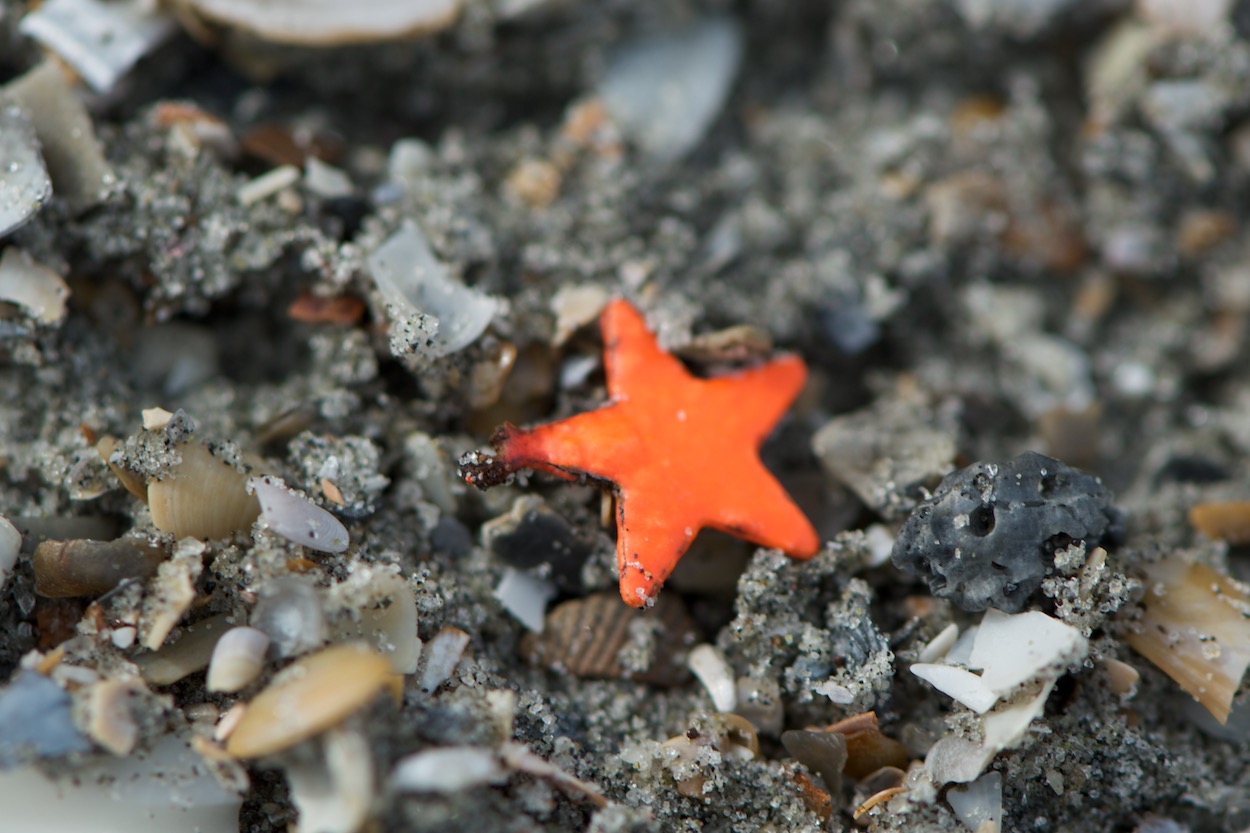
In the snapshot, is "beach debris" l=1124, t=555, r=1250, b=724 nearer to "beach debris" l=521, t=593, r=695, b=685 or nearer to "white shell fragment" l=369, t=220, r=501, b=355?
"beach debris" l=521, t=593, r=695, b=685

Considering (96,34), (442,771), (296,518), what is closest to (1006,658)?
(442,771)

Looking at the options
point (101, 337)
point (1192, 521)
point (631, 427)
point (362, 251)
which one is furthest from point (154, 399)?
point (1192, 521)

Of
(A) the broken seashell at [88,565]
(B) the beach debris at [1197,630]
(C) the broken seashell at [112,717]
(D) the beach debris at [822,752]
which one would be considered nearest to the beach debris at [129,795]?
(C) the broken seashell at [112,717]

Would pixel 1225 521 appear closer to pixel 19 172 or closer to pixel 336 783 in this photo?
pixel 336 783

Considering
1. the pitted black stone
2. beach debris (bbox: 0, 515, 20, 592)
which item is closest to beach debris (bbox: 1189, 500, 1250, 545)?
the pitted black stone

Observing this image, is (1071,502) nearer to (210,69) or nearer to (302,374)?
(302,374)

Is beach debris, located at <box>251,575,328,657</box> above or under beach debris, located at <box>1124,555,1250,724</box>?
above
